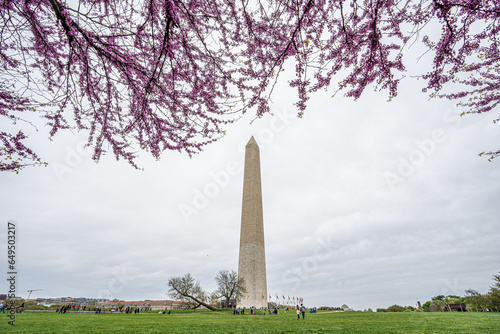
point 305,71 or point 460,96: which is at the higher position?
point 460,96

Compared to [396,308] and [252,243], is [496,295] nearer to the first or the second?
[396,308]

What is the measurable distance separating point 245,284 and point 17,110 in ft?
90.6

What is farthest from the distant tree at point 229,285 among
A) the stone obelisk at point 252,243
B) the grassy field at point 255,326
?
the grassy field at point 255,326

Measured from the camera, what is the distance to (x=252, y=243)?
29.0 meters

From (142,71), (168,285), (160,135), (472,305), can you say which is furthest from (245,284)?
(472,305)

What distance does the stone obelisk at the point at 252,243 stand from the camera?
28.4m

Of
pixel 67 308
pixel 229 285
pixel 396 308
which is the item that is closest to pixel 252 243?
pixel 229 285

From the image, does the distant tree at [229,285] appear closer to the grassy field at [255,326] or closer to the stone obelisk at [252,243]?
the stone obelisk at [252,243]

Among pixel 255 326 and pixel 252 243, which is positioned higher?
pixel 252 243

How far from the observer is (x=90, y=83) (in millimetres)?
5066

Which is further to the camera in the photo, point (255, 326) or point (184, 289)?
point (184, 289)

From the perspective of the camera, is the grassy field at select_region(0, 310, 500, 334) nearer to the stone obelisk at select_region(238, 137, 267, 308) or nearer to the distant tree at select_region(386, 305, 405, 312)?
the stone obelisk at select_region(238, 137, 267, 308)

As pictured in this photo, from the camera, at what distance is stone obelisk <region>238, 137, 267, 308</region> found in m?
28.4

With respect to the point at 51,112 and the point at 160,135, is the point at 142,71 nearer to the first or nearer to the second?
the point at 160,135
